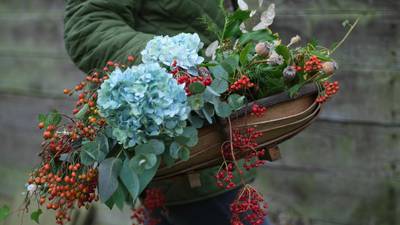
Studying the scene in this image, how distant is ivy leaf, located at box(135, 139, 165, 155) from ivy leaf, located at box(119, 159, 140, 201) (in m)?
0.04

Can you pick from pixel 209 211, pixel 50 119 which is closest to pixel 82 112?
pixel 50 119

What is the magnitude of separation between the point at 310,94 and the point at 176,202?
1.74 ft

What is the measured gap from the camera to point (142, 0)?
4.92 ft

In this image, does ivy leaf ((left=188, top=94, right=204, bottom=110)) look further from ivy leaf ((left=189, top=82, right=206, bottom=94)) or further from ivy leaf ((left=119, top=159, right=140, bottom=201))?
ivy leaf ((left=119, top=159, right=140, bottom=201))

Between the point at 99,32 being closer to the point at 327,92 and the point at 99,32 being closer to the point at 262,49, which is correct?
the point at 262,49

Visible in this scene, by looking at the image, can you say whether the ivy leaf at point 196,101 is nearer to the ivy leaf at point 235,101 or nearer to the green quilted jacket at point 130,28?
the ivy leaf at point 235,101

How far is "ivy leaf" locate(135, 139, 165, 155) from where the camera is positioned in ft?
3.59

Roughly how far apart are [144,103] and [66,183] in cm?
22

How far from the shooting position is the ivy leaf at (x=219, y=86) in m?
1.14

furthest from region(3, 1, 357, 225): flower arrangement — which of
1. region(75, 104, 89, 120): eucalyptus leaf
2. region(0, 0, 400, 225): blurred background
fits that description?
region(0, 0, 400, 225): blurred background

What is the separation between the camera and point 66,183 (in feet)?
3.85

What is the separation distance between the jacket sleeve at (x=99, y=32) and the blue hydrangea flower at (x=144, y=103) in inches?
10.1

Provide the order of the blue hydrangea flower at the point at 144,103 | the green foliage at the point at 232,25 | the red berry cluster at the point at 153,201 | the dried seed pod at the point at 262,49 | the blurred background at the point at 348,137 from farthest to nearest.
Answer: the blurred background at the point at 348,137 < the red berry cluster at the point at 153,201 < the green foliage at the point at 232,25 < the dried seed pod at the point at 262,49 < the blue hydrangea flower at the point at 144,103

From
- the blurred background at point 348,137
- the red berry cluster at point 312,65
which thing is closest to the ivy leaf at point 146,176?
the red berry cluster at point 312,65
